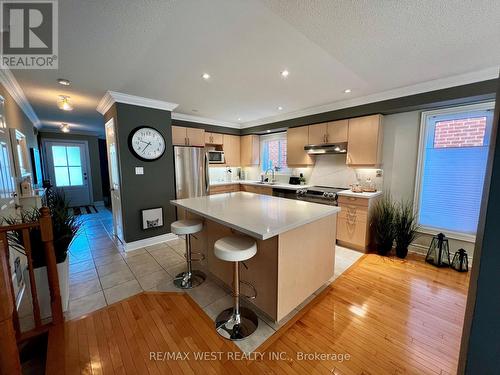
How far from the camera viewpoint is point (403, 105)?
2955mm

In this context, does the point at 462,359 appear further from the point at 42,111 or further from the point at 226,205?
the point at 42,111

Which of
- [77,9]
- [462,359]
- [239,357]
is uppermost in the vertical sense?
[77,9]

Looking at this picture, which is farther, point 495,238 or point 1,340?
point 1,340

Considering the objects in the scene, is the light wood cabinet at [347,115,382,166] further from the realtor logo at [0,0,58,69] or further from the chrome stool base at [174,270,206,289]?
the realtor logo at [0,0,58,69]

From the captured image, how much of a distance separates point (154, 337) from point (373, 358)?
5.69ft

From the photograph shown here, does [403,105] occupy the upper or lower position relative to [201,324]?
upper

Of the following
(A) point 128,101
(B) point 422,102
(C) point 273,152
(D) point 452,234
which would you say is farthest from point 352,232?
(A) point 128,101

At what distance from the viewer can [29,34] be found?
170 cm

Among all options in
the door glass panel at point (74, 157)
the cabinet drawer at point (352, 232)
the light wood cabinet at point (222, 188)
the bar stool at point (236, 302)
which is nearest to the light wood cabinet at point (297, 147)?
the cabinet drawer at point (352, 232)

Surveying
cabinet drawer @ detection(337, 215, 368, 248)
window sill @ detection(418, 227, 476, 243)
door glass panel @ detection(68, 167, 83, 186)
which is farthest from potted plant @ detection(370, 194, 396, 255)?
door glass panel @ detection(68, 167, 83, 186)

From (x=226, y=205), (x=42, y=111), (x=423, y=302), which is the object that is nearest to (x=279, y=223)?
(x=226, y=205)

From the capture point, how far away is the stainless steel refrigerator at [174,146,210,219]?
3.93 meters

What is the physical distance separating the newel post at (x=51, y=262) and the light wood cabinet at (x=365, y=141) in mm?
3973

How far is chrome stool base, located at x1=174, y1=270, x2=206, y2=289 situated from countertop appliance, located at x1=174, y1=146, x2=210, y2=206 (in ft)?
5.68
